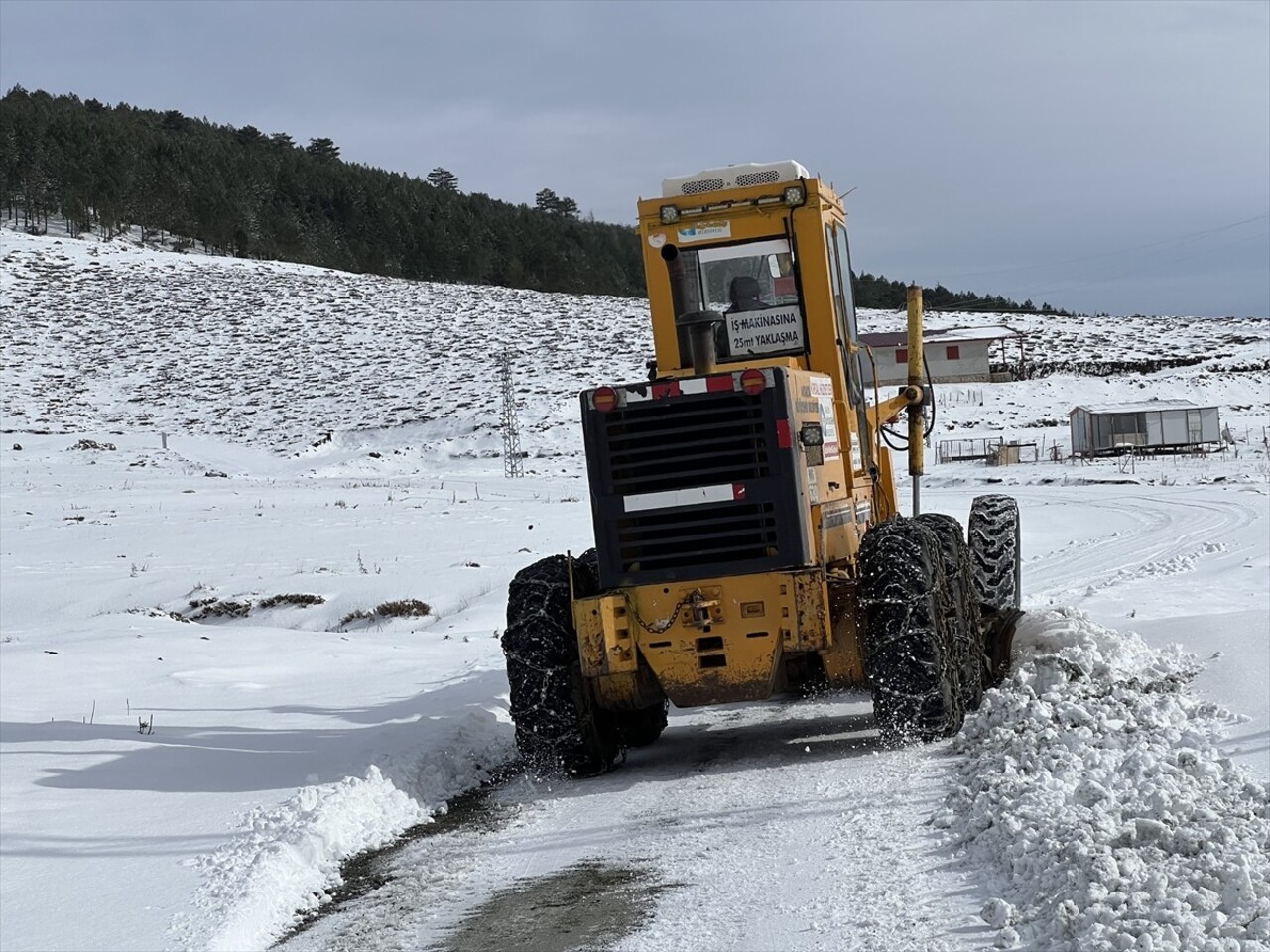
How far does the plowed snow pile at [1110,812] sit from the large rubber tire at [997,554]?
1.89 metres

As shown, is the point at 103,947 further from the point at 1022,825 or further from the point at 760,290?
the point at 760,290

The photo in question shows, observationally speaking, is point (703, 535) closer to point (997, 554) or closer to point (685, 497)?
point (685, 497)

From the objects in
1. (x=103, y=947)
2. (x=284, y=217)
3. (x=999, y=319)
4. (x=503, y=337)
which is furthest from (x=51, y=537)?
(x=284, y=217)

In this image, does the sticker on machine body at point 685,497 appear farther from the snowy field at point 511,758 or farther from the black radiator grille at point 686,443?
the snowy field at point 511,758

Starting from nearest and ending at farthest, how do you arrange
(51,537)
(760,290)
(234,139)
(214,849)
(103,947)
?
(103,947)
(214,849)
(760,290)
(51,537)
(234,139)

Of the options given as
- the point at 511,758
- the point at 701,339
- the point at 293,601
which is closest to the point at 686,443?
the point at 701,339

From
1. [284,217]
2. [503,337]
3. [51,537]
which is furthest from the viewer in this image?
[284,217]

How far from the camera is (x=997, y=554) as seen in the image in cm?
1158

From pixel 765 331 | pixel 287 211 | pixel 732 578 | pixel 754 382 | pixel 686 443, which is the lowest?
pixel 732 578

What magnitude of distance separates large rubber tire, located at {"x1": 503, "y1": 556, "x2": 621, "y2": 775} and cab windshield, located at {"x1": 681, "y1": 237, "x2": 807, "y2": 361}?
2.13 m

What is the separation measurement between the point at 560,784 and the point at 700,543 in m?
1.70

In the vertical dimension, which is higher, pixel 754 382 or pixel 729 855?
pixel 754 382

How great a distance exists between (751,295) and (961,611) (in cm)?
250

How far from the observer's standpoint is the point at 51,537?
24.3 m
